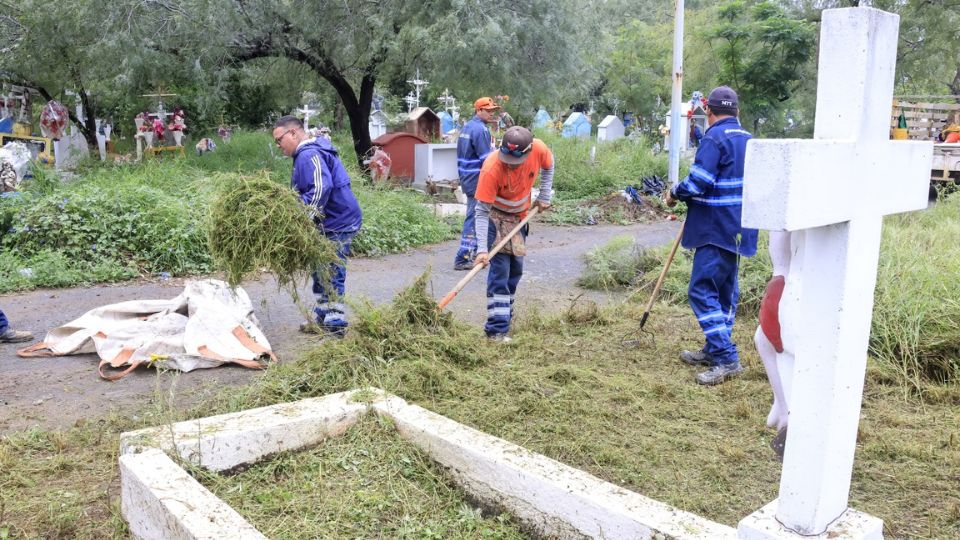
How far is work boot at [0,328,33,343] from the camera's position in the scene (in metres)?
6.07

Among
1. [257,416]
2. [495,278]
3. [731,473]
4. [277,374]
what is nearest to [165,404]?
[277,374]

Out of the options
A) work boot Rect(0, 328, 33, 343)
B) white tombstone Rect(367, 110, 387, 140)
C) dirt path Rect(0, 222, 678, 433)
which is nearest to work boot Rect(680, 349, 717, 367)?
dirt path Rect(0, 222, 678, 433)

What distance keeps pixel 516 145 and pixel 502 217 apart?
63cm

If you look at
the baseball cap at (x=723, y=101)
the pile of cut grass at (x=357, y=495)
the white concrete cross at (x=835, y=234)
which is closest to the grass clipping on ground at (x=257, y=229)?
the pile of cut grass at (x=357, y=495)

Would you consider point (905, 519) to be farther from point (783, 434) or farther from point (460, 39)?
point (460, 39)

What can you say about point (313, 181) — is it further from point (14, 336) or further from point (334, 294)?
point (14, 336)

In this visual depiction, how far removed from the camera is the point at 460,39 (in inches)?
441

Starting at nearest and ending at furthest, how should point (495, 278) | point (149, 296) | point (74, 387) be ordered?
point (74, 387) < point (495, 278) < point (149, 296)

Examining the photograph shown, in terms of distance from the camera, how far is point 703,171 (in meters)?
A: 5.08

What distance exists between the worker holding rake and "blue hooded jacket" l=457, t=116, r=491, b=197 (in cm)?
276

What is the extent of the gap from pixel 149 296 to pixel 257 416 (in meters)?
4.41

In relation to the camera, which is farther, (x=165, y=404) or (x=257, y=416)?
(x=165, y=404)

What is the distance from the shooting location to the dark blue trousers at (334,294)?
5824 mm

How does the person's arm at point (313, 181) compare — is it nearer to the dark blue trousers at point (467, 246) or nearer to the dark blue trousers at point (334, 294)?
the dark blue trousers at point (334, 294)
